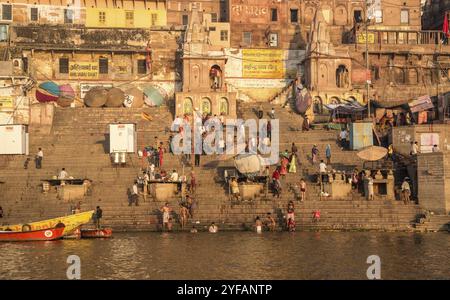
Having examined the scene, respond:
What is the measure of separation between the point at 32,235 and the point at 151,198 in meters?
5.45

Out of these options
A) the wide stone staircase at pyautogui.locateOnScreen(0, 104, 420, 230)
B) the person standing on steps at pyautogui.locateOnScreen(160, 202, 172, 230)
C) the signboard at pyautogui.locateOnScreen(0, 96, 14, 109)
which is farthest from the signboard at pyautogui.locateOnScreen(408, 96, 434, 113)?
the signboard at pyautogui.locateOnScreen(0, 96, 14, 109)

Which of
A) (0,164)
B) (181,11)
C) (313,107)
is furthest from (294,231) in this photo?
(181,11)

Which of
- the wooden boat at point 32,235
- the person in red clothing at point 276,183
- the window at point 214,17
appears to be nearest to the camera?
the wooden boat at point 32,235

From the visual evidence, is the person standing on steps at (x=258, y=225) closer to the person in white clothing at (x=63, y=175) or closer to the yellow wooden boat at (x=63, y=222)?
the yellow wooden boat at (x=63, y=222)

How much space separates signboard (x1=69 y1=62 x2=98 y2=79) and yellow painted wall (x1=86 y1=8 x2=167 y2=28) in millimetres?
3151

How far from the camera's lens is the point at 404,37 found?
4822cm

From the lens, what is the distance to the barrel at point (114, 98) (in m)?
40.1

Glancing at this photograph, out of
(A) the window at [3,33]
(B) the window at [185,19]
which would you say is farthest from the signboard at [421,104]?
(A) the window at [3,33]

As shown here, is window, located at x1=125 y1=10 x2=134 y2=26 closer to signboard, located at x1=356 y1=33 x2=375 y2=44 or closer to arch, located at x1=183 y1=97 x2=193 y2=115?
arch, located at x1=183 y1=97 x2=193 y2=115

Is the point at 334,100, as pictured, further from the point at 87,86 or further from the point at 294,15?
the point at 87,86

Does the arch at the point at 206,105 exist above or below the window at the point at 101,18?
below

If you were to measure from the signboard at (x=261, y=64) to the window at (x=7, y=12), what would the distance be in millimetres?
16213

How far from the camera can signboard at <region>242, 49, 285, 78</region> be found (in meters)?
46.2

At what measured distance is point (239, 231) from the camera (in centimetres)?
2419
